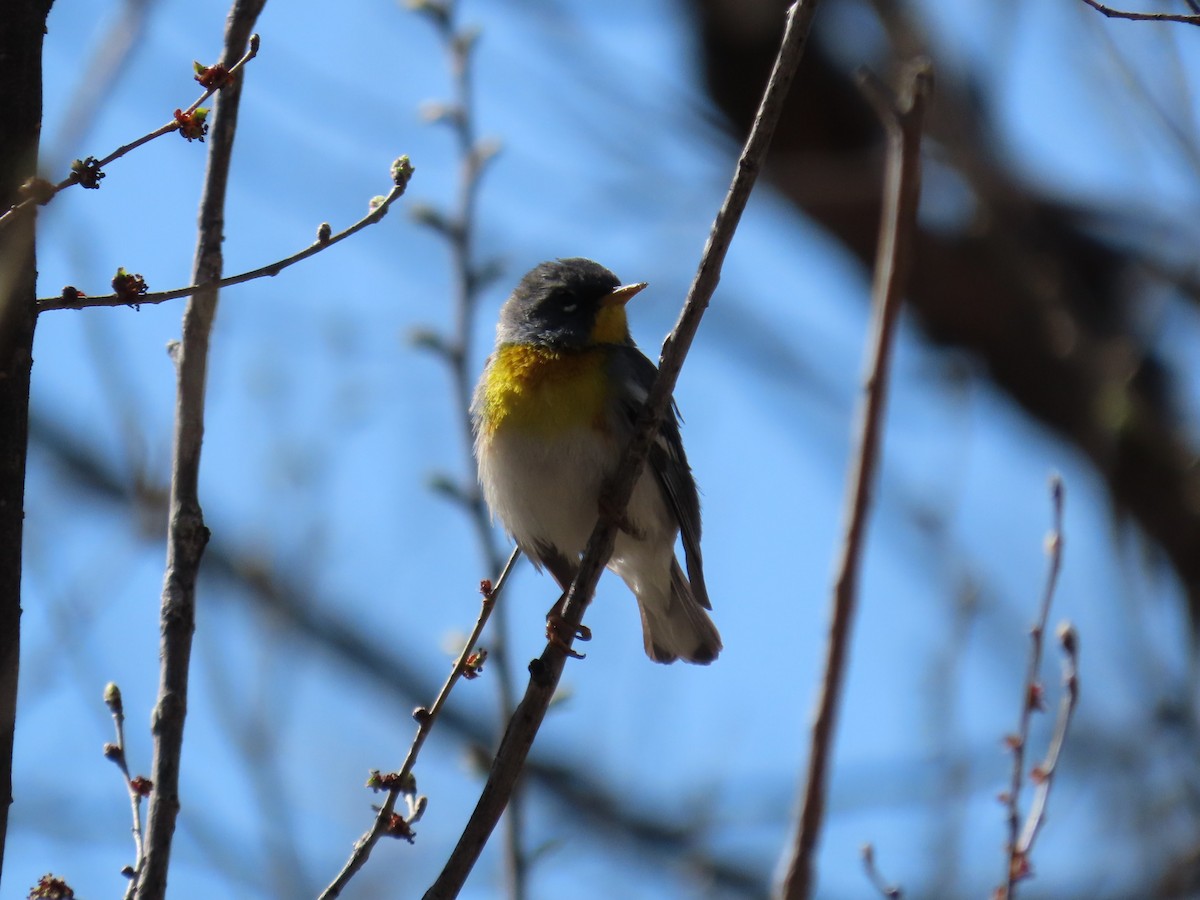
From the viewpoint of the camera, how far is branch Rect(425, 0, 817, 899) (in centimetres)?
274

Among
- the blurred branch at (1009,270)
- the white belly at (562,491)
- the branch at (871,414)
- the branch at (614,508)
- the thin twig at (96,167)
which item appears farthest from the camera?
the blurred branch at (1009,270)

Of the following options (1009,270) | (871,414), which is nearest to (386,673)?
(1009,270)

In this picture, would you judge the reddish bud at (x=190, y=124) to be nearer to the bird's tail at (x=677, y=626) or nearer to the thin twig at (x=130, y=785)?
the thin twig at (x=130, y=785)

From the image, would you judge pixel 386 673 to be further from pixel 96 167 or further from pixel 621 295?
pixel 96 167

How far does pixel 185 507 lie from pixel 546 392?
2100 millimetres

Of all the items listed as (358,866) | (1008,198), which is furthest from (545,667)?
(1008,198)

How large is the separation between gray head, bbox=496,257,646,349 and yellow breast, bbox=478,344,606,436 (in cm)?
10

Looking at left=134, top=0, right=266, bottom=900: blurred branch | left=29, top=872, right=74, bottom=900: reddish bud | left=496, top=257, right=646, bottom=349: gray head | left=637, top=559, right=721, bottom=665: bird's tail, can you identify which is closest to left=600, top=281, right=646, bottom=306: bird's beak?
left=496, top=257, right=646, bottom=349: gray head

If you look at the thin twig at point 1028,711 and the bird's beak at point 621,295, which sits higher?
the bird's beak at point 621,295

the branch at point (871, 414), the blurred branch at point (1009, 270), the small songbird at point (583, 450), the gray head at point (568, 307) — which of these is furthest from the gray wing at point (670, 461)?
the blurred branch at point (1009, 270)

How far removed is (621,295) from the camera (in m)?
5.14

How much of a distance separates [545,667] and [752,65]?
27.2 ft

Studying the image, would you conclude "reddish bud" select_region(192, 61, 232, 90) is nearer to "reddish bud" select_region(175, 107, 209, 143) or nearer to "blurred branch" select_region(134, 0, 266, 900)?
"reddish bud" select_region(175, 107, 209, 143)

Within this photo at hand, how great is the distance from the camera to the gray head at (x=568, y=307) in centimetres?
524
